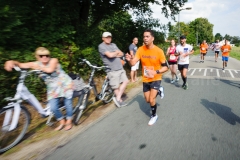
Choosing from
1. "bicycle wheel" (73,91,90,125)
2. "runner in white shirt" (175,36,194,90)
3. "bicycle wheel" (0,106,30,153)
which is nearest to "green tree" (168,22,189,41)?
"runner in white shirt" (175,36,194,90)

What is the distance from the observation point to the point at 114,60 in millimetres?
4887

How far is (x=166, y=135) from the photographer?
11.4 ft

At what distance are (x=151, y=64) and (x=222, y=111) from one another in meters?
2.37

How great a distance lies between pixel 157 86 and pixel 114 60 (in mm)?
1496

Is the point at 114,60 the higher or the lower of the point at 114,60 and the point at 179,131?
the higher

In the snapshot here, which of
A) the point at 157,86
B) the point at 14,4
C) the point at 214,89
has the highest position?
the point at 14,4

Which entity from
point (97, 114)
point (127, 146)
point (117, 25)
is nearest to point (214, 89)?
point (97, 114)

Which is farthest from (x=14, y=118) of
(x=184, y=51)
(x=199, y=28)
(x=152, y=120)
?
(x=199, y=28)

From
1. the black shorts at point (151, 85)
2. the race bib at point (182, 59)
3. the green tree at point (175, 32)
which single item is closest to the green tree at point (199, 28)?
the green tree at point (175, 32)

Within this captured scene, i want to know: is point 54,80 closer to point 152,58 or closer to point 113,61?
point 113,61

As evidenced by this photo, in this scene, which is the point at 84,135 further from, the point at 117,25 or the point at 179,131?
the point at 117,25

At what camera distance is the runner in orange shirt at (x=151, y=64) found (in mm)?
3672

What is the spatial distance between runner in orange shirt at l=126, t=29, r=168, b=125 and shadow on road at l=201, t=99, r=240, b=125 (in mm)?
1634

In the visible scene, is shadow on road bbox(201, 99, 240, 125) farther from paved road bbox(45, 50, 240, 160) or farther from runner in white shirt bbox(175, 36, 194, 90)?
runner in white shirt bbox(175, 36, 194, 90)
